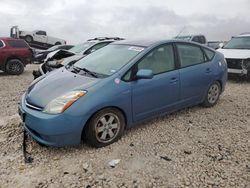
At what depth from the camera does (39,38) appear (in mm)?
25672

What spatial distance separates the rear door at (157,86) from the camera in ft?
13.2

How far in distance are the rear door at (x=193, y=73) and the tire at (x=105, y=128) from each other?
4.69 ft

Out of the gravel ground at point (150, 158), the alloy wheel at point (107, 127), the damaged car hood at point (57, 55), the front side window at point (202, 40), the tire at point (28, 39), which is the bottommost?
the gravel ground at point (150, 158)

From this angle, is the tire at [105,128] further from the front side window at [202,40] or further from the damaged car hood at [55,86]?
the front side window at [202,40]

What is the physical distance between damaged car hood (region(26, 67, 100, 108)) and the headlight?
0.08 meters

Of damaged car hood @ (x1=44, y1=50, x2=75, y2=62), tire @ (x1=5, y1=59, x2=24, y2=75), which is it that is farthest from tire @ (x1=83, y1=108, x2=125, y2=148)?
tire @ (x1=5, y1=59, x2=24, y2=75)

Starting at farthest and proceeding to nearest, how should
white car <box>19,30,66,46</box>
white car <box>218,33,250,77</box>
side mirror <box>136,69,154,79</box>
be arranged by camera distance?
1. white car <box>19,30,66,46</box>
2. white car <box>218,33,250,77</box>
3. side mirror <box>136,69,154,79</box>

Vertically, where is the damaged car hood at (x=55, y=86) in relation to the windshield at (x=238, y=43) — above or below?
below

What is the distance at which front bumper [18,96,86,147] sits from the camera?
3.36 metres

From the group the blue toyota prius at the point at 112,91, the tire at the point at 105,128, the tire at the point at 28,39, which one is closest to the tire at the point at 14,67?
the blue toyota prius at the point at 112,91

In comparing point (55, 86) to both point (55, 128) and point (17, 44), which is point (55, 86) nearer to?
point (55, 128)

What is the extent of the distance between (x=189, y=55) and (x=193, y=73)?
1.18ft

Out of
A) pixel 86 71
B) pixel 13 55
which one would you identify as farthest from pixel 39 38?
pixel 86 71

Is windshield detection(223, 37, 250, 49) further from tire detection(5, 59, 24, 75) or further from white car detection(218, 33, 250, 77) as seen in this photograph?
tire detection(5, 59, 24, 75)
